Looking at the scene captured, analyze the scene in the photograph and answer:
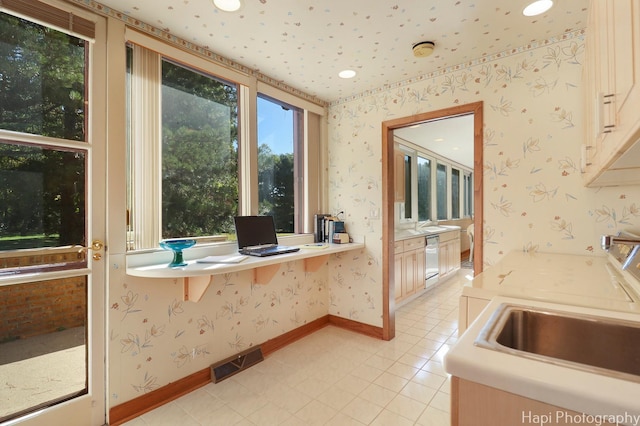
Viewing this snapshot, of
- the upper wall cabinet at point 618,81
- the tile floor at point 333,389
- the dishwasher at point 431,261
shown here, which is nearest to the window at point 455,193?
the dishwasher at point 431,261

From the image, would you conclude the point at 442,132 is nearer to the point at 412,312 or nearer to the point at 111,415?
the point at 412,312

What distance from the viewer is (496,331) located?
0.87 metres

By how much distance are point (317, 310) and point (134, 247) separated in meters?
1.94

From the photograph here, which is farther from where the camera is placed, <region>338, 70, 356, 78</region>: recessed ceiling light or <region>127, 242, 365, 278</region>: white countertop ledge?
<region>338, 70, 356, 78</region>: recessed ceiling light

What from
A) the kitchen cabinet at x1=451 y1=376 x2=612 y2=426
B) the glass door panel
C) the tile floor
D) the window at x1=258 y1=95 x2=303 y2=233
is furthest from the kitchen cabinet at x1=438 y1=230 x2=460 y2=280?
the glass door panel

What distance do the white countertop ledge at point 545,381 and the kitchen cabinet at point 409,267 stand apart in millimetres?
2835

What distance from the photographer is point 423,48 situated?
217 centimetres

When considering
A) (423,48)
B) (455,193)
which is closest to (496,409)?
(423,48)

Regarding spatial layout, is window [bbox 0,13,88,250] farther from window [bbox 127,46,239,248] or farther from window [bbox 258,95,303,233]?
window [bbox 258,95,303,233]

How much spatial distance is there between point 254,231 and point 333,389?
1293 millimetres

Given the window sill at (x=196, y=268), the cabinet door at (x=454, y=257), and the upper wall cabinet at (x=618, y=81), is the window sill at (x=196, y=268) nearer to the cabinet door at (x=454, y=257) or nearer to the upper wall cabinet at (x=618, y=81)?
the upper wall cabinet at (x=618, y=81)

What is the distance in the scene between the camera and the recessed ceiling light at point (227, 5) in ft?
5.63

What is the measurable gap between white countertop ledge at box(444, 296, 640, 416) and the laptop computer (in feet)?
5.47

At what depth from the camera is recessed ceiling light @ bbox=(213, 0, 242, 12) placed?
172 cm
